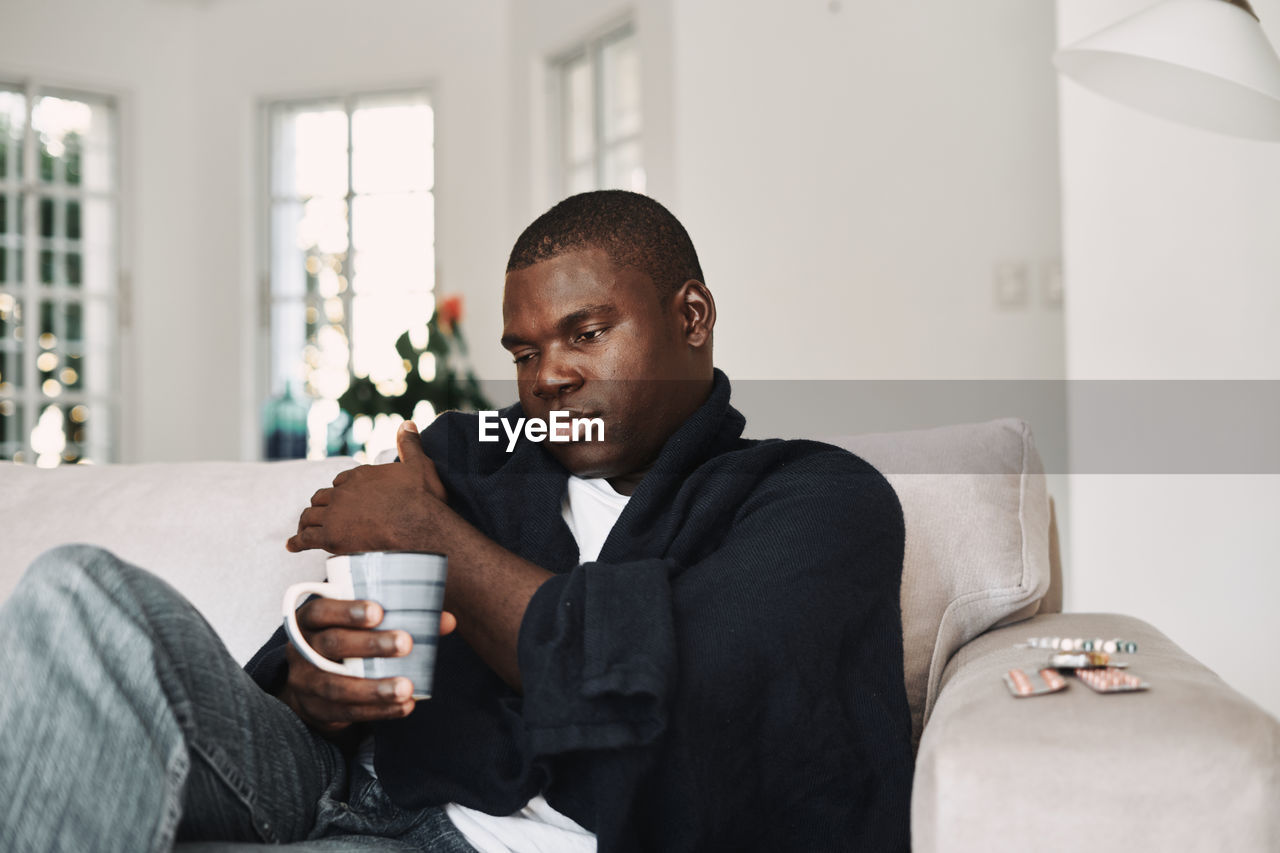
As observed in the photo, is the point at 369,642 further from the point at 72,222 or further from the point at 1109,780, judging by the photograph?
the point at 72,222

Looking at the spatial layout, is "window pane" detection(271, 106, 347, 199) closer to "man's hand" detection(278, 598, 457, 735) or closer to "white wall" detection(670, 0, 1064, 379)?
"white wall" detection(670, 0, 1064, 379)

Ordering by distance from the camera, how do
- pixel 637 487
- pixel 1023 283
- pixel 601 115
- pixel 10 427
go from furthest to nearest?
pixel 10 427 → pixel 601 115 → pixel 1023 283 → pixel 637 487

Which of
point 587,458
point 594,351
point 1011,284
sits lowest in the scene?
point 587,458

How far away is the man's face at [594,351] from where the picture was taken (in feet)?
3.99

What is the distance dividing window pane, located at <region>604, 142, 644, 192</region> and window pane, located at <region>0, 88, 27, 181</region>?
8.44 feet

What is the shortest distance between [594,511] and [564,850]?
379 millimetres

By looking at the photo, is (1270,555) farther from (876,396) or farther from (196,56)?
(196,56)

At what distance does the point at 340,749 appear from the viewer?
45.3 inches

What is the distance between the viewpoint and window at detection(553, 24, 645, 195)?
3918 millimetres

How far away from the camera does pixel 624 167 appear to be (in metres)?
3.95

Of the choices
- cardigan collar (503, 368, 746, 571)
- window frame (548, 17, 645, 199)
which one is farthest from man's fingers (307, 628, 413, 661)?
window frame (548, 17, 645, 199)

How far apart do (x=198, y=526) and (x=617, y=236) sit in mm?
656

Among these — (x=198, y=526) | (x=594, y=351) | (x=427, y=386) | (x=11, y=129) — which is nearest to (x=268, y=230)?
(x=11, y=129)

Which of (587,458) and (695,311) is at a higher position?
(695,311)
